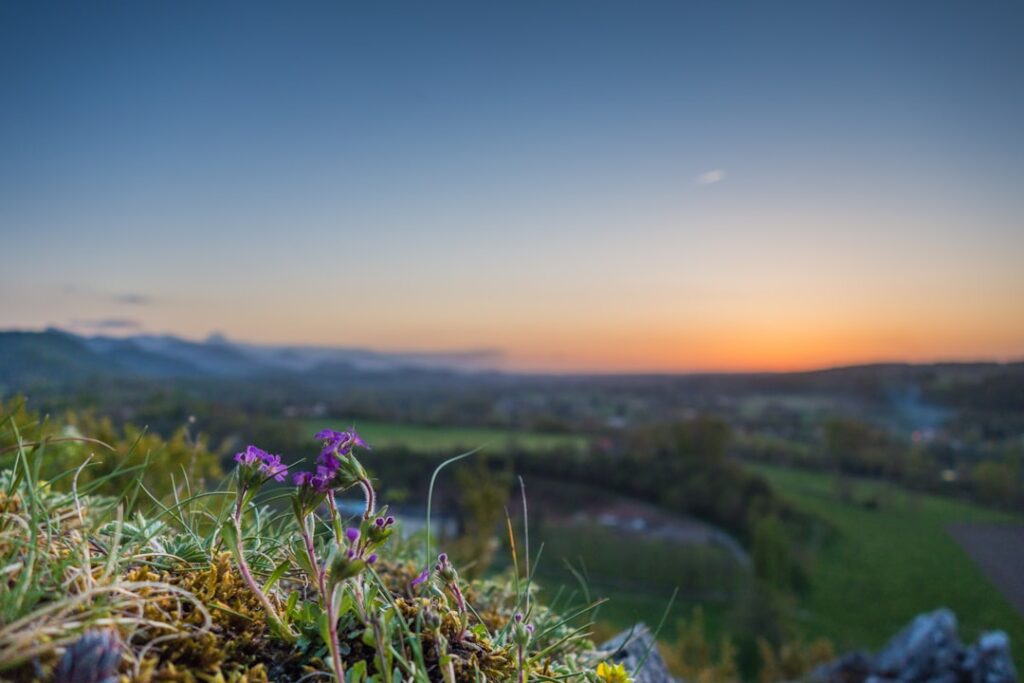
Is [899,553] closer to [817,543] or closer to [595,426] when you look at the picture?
[817,543]

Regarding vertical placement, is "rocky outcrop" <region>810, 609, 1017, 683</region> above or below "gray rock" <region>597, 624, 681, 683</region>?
below

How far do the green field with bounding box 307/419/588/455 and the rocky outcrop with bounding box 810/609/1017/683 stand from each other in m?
26.5

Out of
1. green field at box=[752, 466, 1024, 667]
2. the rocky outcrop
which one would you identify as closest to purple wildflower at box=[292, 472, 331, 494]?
the rocky outcrop

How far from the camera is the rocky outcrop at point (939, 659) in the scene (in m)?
9.70

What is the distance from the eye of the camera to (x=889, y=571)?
40.8m

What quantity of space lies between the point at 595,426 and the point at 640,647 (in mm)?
65448

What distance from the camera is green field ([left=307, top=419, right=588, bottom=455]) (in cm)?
3984

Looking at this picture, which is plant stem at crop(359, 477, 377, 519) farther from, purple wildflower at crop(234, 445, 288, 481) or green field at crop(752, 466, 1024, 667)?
green field at crop(752, 466, 1024, 667)

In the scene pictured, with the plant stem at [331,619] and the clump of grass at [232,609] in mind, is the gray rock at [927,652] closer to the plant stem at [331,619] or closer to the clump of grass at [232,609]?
the clump of grass at [232,609]

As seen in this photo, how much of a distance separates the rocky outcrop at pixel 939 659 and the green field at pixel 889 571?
64.0 feet

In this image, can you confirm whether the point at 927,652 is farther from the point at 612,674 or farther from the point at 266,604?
the point at 266,604

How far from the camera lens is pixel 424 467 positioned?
3678 cm

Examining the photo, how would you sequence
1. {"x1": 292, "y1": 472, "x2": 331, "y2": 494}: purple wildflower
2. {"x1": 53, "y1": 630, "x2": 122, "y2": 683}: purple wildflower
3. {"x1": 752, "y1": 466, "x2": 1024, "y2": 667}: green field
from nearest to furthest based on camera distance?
{"x1": 53, "y1": 630, "x2": 122, "y2": 683}: purple wildflower
{"x1": 292, "y1": 472, "x2": 331, "y2": 494}: purple wildflower
{"x1": 752, "y1": 466, "x2": 1024, "y2": 667}: green field

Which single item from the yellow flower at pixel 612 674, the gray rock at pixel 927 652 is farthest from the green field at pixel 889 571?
the yellow flower at pixel 612 674
